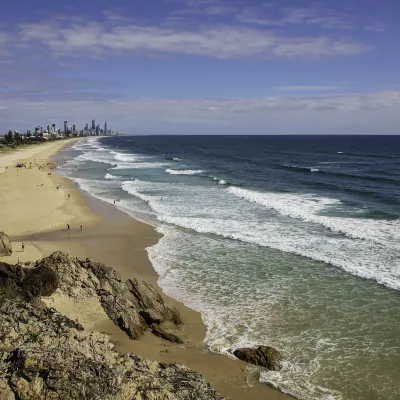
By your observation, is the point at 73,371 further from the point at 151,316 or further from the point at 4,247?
the point at 4,247

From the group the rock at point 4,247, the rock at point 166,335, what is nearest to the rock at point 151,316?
the rock at point 166,335

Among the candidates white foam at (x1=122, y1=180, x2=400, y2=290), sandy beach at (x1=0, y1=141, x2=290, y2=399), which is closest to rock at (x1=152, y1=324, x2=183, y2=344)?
sandy beach at (x1=0, y1=141, x2=290, y2=399)

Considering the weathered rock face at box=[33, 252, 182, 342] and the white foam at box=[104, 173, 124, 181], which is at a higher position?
the white foam at box=[104, 173, 124, 181]

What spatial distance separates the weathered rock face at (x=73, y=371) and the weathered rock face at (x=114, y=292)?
4.67 metres

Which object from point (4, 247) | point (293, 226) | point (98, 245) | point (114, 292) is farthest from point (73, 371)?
point (293, 226)

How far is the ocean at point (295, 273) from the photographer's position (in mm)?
14602

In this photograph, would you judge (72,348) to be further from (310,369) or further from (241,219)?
→ (241,219)

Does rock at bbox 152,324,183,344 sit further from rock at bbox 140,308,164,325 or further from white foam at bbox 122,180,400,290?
white foam at bbox 122,180,400,290

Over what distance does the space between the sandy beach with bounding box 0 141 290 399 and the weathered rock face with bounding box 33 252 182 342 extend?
0.40 m

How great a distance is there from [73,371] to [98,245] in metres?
18.8

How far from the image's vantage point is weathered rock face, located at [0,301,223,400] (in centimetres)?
938

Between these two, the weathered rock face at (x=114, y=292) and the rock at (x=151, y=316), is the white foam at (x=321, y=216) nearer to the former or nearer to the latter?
the weathered rock face at (x=114, y=292)

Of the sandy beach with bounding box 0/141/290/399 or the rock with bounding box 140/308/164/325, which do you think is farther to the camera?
the rock with bounding box 140/308/164/325

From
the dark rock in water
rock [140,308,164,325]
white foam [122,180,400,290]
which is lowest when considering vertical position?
the dark rock in water
